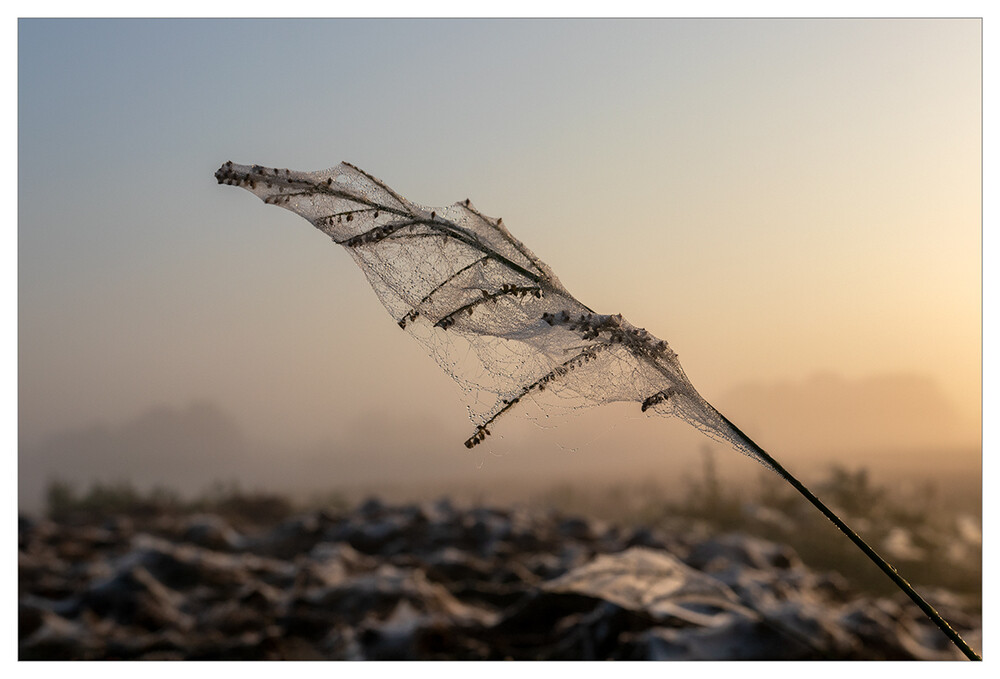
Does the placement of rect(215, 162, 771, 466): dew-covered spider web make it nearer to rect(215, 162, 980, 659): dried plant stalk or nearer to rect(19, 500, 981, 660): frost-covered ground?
rect(215, 162, 980, 659): dried plant stalk

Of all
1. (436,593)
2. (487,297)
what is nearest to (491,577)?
(436,593)

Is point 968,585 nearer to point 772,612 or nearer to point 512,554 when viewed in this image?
point 772,612

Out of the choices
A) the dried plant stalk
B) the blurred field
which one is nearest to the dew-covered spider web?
the dried plant stalk

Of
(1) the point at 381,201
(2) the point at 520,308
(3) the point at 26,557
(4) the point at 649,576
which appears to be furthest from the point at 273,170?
(3) the point at 26,557

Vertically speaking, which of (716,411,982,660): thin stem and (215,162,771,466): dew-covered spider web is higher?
(215,162,771,466): dew-covered spider web

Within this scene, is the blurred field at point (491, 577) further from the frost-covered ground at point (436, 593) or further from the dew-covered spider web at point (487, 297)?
the dew-covered spider web at point (487, 297)

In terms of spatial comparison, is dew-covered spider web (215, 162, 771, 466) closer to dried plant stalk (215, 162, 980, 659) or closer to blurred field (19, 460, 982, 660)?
dried plant stalk (215, 162, 980, 659)

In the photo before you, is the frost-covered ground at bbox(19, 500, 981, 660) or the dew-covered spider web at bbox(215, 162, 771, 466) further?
the frost-covered ground at bbox(19, 500, 981, 660)

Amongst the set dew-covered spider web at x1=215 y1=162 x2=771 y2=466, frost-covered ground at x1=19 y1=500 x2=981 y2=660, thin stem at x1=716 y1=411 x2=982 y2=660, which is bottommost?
frost-covered ground at x1=19 y1=500 x2=981 y2=660
